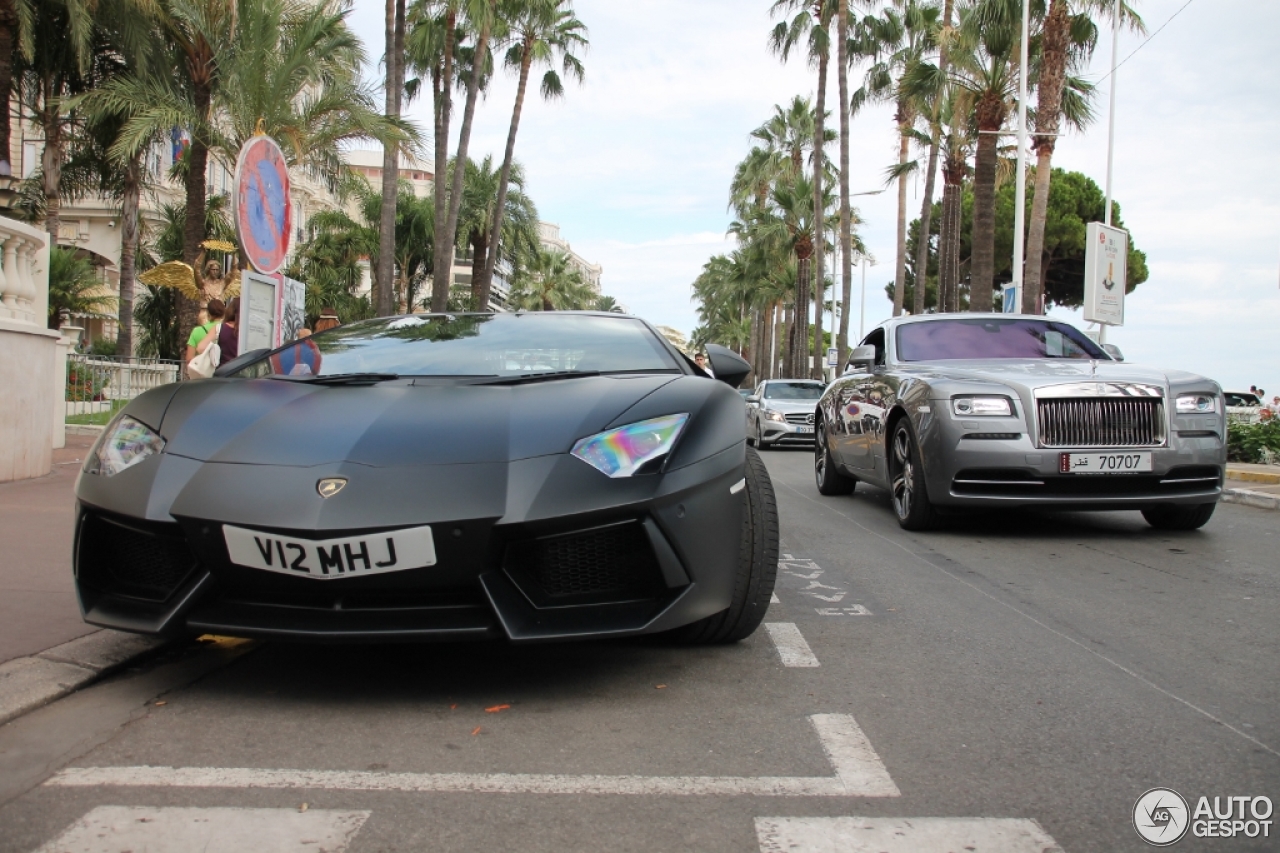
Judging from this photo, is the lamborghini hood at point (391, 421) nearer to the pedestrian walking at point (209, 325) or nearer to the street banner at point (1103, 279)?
the pedestrian walking at point (209, 325)

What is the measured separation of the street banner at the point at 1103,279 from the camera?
1905 centimetres

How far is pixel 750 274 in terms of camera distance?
62219mm

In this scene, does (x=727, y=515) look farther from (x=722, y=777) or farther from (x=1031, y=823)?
(x=1031, y=823)

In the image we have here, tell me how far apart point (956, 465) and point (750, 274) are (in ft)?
184

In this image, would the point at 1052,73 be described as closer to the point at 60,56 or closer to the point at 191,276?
the point at 191,276

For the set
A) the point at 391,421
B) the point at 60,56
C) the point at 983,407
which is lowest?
the point at 391,421

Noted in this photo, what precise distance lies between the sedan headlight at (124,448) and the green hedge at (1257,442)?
45.2 ft

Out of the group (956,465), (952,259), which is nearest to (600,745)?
(956,465)

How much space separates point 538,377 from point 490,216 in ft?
134

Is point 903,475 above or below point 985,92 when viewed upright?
below

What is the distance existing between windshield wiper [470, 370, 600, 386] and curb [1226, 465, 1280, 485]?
984 cm

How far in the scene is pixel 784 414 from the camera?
1967 cm

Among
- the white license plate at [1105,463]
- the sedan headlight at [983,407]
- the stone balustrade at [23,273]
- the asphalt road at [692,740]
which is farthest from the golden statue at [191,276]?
the asphalt road at [692,740]

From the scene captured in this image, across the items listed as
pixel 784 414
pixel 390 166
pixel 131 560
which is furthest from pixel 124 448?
pixel 390 166
